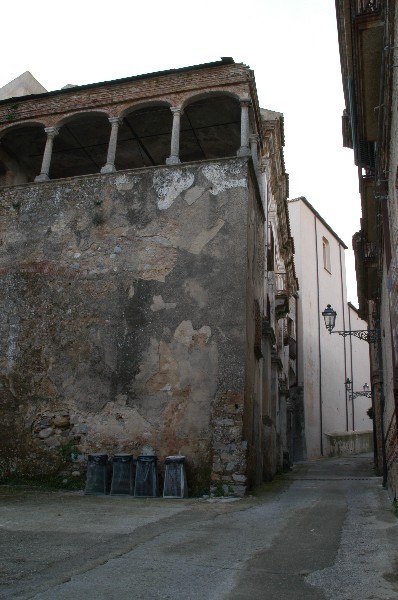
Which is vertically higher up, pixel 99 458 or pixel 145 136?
→ pixel 145 136

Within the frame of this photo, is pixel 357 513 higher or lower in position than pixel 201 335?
lower

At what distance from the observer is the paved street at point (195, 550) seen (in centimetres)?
353

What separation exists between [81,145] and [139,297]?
6315mm

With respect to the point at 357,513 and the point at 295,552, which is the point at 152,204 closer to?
the point at 357,513

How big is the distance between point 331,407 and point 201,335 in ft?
82.5

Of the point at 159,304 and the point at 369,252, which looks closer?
the point at 159,304

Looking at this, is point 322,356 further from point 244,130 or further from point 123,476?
point 123,476

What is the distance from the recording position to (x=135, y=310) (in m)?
10.4

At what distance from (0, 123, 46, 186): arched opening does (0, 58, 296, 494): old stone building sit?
66 centimetres

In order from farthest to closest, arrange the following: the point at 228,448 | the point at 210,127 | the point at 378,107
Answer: the point at 210,127
the point at 228,448
the point at 378,107

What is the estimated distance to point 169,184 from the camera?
11.1 m

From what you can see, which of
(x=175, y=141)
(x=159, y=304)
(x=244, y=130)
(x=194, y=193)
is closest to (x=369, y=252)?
(x=244, y=130)

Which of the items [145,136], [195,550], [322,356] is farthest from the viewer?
[322,356]

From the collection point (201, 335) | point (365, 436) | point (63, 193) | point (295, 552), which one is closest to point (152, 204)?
point (63, 193)
